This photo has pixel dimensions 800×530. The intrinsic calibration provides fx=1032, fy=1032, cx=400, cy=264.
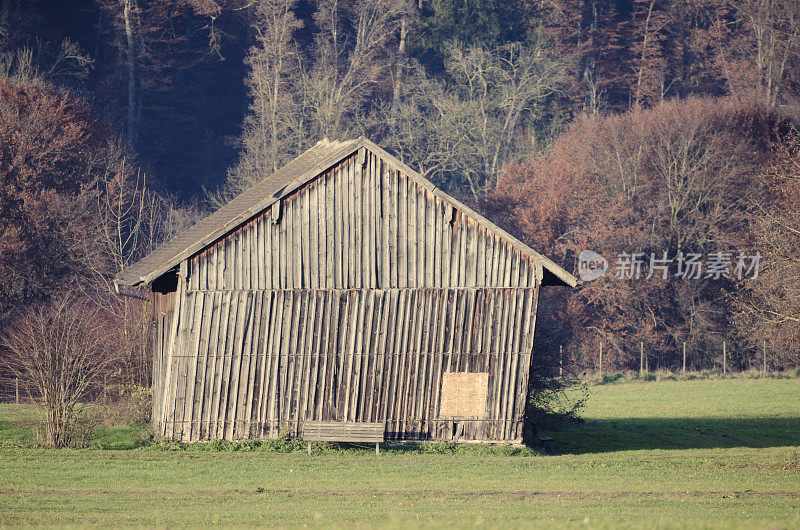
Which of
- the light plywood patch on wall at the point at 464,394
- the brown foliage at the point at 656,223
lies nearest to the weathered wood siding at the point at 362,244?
the light plywood patch on wall at the point at 464,394

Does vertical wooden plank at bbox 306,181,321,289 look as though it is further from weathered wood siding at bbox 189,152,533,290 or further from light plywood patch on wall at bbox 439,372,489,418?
light plywood patch on wall at bbox 439,372,489,418

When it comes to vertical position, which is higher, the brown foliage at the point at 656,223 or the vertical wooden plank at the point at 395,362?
the brown foliage at the point at 656,223

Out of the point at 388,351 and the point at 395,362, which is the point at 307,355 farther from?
the point at 395,362

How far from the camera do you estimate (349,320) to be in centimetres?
2684

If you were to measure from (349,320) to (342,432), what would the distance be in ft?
9.52

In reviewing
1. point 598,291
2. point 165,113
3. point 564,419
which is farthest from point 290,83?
point 564,419

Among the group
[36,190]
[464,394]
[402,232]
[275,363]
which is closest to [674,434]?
[464,394]

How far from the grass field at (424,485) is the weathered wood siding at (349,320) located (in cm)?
108

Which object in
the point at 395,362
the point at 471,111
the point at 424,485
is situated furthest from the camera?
the point at 471,111

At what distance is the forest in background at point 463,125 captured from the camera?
5425 cm

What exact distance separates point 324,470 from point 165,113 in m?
57.9

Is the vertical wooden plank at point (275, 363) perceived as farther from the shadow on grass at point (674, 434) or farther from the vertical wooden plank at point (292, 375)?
the shadow on grass at point (674, 434)

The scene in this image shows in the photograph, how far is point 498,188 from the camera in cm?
6600

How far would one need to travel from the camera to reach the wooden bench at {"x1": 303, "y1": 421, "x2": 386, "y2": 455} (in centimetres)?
2597
